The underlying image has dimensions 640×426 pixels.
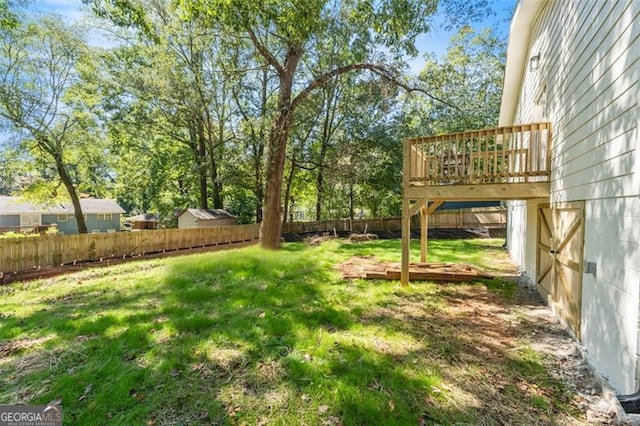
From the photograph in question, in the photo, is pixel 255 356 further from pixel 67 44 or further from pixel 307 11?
pixel 67 44

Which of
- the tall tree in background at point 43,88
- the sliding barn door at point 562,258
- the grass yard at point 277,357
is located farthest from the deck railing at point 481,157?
the tall tree in background at point 43,88

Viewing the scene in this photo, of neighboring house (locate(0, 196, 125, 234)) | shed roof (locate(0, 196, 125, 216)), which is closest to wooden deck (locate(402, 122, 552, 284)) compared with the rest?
shed roof (locate(0, 196, 125, 216))

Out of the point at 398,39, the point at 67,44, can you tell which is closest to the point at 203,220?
the point at 67,44

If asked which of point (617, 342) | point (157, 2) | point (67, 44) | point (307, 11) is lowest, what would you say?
point (617, 342)

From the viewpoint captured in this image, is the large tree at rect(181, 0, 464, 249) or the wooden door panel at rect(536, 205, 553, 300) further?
the large tree at rect(181, 0, 464, 249)

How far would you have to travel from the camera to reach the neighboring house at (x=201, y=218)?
54.4ft

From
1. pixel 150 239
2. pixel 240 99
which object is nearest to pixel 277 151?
pixel 150 239

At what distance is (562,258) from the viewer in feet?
15.8

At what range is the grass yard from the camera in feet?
9.08

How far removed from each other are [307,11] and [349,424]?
7.44m

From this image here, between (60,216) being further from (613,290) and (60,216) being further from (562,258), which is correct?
(613,290)

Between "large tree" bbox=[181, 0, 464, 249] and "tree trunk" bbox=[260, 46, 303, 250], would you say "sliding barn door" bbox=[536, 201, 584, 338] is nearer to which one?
"large tree" bbox=[181, 0, 464, 249]

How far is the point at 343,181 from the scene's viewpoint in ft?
60.4

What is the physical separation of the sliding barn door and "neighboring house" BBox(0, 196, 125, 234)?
1084 inches
